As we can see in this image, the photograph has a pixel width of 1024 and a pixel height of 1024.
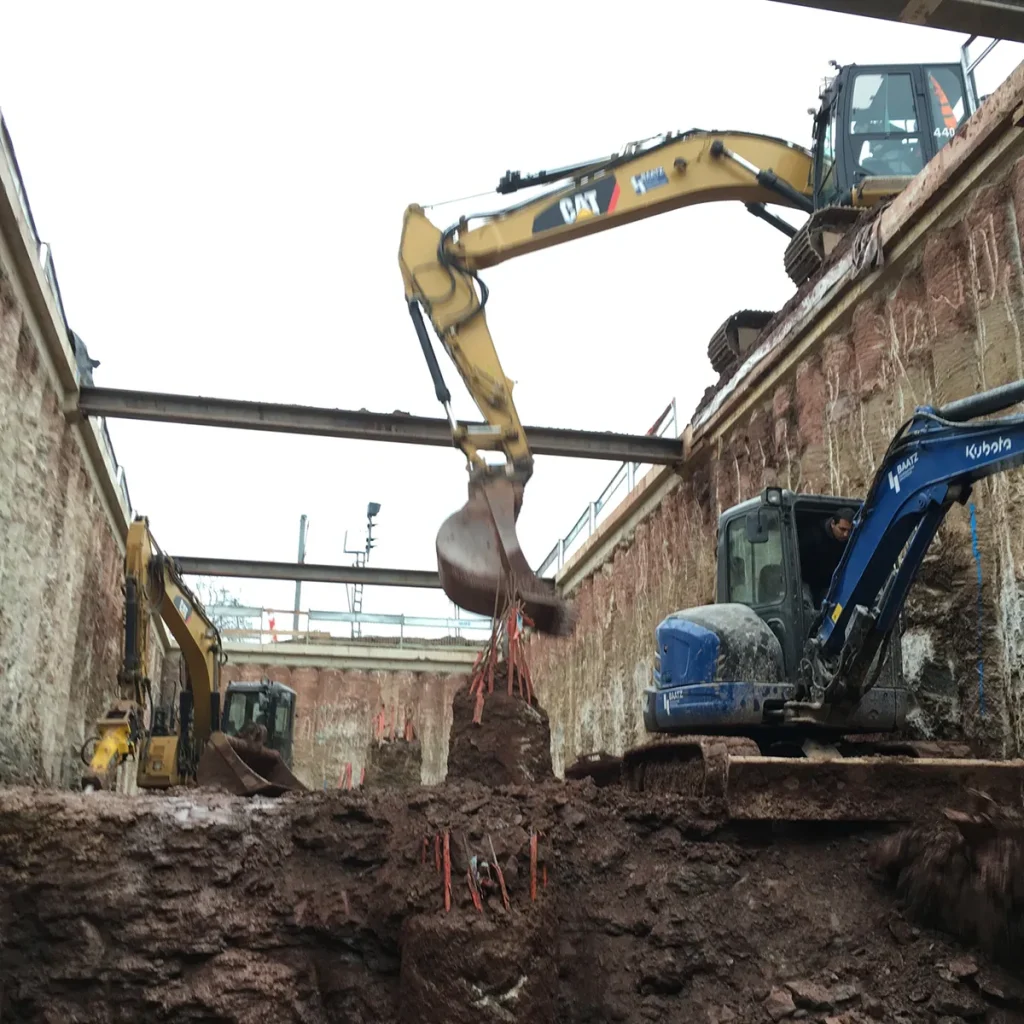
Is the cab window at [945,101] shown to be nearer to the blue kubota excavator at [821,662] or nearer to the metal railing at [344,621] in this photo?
the blue kubota excavator at [821,662]

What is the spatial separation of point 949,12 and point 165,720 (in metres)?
12.4

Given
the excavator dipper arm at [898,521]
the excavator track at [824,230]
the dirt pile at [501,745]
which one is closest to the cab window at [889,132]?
the excavator track at [824,230]

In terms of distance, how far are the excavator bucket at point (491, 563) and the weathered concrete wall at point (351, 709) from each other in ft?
55.3

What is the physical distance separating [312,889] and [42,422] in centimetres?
737

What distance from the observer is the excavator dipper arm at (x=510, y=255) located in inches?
313

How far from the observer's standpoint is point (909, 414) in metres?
8.47

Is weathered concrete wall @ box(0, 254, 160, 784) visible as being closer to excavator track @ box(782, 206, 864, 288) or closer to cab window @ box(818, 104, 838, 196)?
excavator track @ box(782, 206, 864, 288)

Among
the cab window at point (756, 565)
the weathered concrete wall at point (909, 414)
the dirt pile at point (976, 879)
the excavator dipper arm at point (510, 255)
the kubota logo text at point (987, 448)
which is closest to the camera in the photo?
the dirt pile at point (976, 879)

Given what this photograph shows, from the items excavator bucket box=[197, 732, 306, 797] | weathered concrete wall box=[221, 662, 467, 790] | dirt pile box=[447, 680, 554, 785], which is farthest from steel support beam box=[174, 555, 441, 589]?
dirt pile box=[447, 680, 554, 785]

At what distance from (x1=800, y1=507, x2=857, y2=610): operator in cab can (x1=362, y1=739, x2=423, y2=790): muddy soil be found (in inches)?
517

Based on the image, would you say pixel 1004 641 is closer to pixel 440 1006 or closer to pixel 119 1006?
pixel 440 1006

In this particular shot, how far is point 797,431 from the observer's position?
10484 mm

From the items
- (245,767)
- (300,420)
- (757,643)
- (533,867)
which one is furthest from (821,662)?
(300,420)

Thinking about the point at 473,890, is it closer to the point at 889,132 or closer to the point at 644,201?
the point at 644,201
